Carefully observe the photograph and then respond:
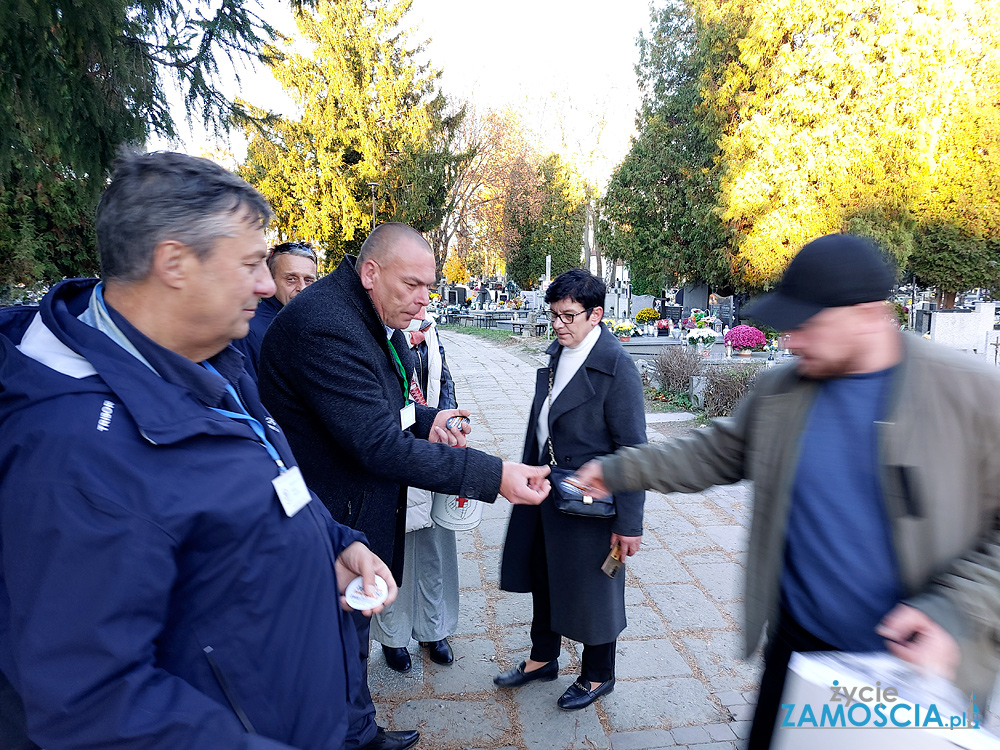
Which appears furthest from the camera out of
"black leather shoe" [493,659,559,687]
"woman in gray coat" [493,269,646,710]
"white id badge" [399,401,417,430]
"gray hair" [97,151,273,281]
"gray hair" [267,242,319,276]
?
"gray hair" [267,242,319,276]

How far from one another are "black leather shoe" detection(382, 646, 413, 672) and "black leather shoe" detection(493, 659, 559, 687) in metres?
0.44

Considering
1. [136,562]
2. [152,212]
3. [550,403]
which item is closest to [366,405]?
[550,403]

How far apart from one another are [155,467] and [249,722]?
53 cm

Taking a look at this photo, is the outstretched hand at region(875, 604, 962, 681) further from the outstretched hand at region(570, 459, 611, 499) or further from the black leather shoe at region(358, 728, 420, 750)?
the black leather shoe at region(358, 728, 420, 750)

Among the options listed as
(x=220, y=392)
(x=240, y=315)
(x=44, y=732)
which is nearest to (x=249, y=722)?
(x=44, y=732)

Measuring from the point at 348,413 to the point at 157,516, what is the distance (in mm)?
1245

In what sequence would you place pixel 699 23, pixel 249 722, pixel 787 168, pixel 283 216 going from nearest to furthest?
1. pixel 249 722
2. pixel 787 168
3. pixel 699 23
4. pixel 283 216

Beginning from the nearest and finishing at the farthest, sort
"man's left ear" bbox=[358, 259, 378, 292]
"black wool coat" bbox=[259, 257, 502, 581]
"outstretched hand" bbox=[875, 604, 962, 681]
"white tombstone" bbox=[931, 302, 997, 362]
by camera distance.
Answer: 1. "outstretched hand" bbox=[875, 604, 962, 681]
2. "black wool coat" bbox=[259, 257, 502, 581]
3. "man's left ear" bbox=[358, 259, 378, 292]
4. "white tombstone" bbox=[931, 302, 997, 362]

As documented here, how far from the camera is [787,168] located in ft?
60.2

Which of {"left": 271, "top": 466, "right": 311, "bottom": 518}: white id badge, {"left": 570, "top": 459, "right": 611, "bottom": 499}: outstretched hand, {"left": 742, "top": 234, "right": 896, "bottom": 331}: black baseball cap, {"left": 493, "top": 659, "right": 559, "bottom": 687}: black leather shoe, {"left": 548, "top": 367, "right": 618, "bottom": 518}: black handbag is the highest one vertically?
{"left": 742, "top": 234, "right": 896, "bottom": 331}: black baseball cap

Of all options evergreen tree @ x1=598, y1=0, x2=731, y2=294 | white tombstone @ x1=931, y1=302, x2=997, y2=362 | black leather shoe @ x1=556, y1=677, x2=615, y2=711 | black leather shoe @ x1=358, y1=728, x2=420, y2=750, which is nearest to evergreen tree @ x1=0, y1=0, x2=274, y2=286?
black leather shoe @ x1=358, y1=728, x2=420, y2=750

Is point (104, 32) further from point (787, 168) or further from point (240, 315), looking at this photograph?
point (787, 168)

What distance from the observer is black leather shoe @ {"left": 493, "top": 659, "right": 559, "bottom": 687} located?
3074 mm

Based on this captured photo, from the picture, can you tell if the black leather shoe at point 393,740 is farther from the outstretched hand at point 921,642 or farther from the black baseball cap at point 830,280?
the black baseball cap at point 830,280
